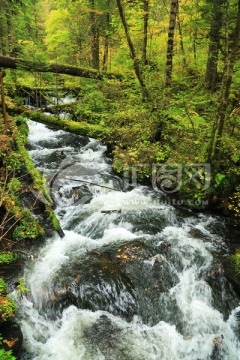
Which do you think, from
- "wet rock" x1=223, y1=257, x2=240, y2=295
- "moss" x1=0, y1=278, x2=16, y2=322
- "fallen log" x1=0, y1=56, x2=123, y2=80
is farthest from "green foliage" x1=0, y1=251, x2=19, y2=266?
"fallen log" x1=0, y1=56, x2=123, y2=80

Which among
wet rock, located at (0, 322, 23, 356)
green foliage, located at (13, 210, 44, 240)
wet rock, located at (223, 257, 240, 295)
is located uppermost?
green foliage, located at (13, 210, 44, 240)

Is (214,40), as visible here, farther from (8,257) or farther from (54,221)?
(8,257)

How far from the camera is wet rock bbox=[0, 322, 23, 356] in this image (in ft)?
14.6

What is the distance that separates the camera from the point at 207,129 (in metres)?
A: 9.17

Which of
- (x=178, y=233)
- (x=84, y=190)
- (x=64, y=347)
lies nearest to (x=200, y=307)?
(x=178, y=233)

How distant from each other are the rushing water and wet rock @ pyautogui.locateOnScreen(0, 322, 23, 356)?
28cm

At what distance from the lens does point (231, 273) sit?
6125mm

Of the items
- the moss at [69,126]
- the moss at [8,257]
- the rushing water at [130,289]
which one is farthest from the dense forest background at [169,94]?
the moss at [8,257]

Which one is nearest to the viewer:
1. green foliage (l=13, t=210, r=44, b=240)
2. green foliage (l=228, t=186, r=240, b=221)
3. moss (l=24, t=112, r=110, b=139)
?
green foliage (l=13, t=210, r=44, b=240)

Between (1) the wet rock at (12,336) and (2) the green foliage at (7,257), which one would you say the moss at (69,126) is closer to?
(2) the green foliage at (7,257)

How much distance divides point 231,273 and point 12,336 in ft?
15.9

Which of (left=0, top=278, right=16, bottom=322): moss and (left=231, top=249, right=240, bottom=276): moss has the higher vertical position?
(left=231, top=249, right=240, bottom=276): moss

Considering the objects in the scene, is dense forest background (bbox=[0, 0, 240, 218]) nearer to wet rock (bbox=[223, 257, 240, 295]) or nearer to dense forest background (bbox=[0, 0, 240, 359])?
dense forest background (bbox=[0, 0, 240, 359])

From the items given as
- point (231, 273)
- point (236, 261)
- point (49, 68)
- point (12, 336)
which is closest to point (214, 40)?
point (49, 68)
